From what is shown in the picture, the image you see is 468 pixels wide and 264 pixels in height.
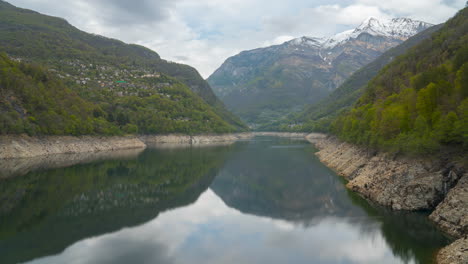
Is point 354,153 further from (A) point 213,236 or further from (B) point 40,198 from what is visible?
(B) point 40,198

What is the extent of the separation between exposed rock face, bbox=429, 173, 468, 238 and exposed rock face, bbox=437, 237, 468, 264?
100 inches

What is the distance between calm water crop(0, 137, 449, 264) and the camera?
69.8ft

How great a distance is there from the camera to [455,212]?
75.1 feet

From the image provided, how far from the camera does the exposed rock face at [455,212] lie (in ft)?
70.8

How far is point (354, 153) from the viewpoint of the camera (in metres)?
56.3

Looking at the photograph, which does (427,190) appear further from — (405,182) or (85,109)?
(85,109)

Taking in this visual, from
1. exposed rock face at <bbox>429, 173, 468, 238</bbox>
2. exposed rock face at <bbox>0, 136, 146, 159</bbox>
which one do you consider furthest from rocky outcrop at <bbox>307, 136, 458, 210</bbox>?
exposed rock face at <bbox>0, 136, 146, 159</bbox>

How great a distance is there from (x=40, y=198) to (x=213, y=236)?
20214mm

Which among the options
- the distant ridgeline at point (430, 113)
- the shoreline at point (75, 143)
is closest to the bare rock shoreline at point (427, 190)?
the distant ridgeline at point (430, 113)

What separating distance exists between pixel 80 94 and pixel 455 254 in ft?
382

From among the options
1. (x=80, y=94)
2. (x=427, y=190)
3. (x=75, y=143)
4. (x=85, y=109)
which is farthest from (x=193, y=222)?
(x=80, y=94)

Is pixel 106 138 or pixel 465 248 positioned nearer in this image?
pixel 465 248

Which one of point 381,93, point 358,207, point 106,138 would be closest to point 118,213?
point 358,207

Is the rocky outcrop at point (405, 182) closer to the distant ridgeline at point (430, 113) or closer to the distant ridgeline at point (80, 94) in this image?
the distant ridgeline at point (430, 113)
